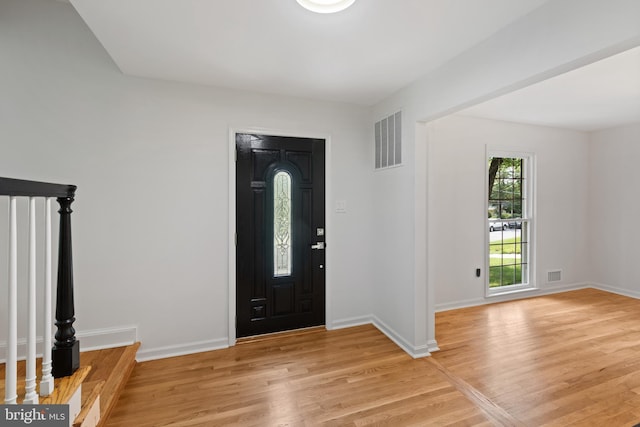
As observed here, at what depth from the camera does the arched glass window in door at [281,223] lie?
3.10m

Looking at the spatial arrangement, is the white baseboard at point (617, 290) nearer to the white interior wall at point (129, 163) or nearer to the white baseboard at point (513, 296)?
the white baseboard at point (513, 296)

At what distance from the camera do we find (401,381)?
7.62 feet

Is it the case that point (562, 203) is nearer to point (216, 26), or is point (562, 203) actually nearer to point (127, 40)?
point (216, 26)

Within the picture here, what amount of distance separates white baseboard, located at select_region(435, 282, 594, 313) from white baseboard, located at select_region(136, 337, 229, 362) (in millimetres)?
2737

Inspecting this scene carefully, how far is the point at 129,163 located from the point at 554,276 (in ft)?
19.6

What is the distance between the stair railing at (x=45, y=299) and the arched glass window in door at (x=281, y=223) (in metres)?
1.80

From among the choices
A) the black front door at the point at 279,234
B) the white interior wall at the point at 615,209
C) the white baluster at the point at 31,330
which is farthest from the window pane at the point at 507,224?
the white baluster at the point at 31,330

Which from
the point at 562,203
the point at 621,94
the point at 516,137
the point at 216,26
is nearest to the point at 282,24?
the point at 216,26

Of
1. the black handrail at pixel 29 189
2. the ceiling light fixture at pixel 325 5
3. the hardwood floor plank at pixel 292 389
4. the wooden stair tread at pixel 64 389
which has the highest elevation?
the ceiling light fixture at pixel 325 5

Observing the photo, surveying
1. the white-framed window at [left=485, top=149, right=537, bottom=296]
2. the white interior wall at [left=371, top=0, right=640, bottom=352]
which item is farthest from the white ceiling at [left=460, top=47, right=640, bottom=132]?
the white interior wall at [left=371, top=0, right=640, bottom=352]

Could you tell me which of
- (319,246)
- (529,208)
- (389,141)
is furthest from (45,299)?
(529,208)

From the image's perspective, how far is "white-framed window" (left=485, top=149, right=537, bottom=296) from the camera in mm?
4297

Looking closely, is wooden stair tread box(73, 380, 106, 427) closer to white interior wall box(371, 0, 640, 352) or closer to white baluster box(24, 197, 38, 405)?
white baluster box(24, 197, 38, 405)

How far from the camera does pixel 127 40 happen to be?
6.77ft
